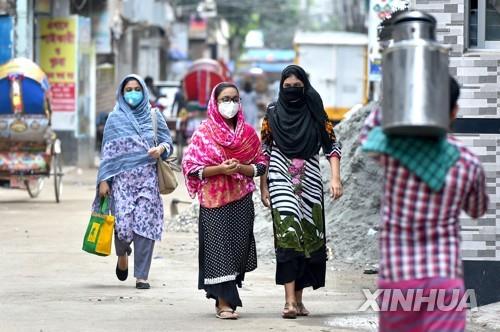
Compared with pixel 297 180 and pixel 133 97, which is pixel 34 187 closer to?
pixel 133 97

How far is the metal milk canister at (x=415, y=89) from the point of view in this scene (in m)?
4.94

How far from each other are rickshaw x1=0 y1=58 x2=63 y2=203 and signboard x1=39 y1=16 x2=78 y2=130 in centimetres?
858

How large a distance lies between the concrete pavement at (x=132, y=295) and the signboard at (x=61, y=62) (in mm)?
11959

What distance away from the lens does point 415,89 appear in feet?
16.3

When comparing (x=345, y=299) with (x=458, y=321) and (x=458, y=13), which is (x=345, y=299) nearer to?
(x=458, y=13)

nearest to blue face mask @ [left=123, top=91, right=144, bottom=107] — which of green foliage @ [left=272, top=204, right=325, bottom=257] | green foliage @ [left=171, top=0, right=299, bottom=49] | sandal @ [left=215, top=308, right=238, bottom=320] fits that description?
green foliage @ [left=272, top=204, right=325, bottom=257]

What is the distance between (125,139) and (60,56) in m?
16.6

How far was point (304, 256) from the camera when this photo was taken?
888 centimetres

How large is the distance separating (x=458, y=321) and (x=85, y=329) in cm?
373

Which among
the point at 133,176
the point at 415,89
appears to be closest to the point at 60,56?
the point at 133,176

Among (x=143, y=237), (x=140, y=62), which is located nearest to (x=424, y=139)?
(x=143, y=237)

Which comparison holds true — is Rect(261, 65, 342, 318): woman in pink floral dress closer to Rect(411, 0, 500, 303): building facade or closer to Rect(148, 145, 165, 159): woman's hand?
Rect(411, 0, 500, 303): building facade

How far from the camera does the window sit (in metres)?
8.98

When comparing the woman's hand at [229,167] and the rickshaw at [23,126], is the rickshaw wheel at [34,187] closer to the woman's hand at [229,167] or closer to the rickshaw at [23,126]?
the rickshaw at [23,126]
